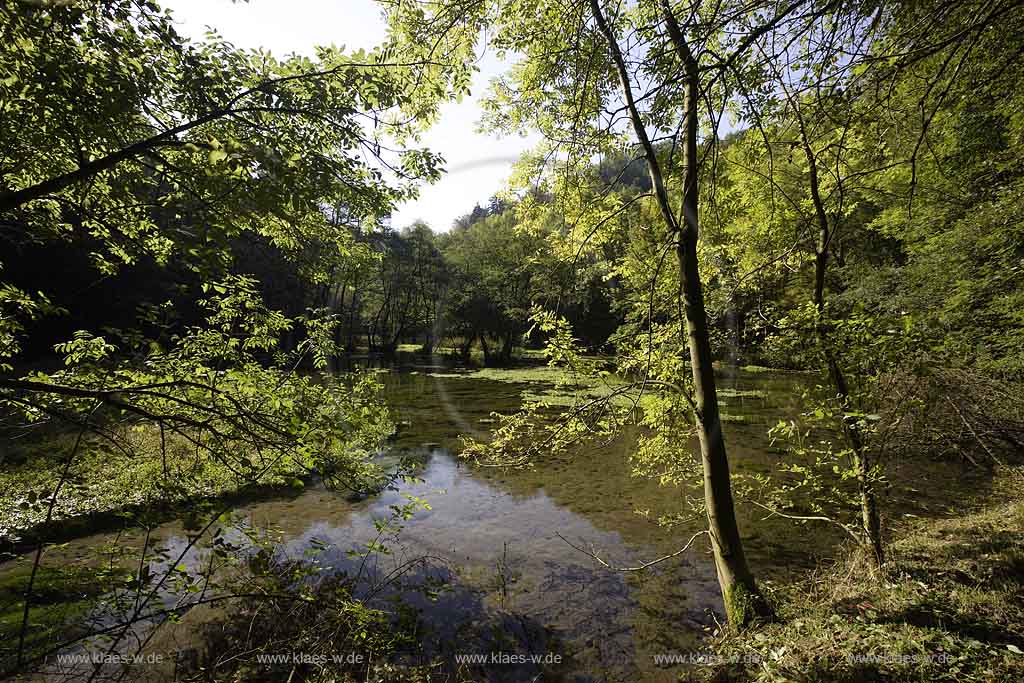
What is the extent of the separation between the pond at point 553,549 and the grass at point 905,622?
988mm

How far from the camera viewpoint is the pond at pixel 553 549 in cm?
546

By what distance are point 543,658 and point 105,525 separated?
836cm

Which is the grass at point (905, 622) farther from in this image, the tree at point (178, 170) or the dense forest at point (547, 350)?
the tree at point (178, 170)

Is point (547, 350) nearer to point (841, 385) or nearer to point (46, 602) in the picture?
point (841, 385)

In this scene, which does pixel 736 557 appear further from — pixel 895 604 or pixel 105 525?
pixel 105 525

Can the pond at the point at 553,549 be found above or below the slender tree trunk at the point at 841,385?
below

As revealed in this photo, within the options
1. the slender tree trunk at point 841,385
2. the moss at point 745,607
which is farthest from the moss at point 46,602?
the slender tree trunk at point 841,385

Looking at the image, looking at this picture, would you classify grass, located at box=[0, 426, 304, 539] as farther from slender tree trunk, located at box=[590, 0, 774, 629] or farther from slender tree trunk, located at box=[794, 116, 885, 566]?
slender tree trunk, located at box=[794, 116, 885, 566]

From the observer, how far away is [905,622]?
13.1 feet

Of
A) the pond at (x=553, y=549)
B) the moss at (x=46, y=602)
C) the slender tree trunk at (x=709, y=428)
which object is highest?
the slender tree trunk at (x=709, y=428)

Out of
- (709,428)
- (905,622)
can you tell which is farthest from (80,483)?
(905,622)

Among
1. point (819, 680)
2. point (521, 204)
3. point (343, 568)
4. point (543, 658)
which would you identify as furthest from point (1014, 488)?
point (343, 568)

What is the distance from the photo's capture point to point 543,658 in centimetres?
520

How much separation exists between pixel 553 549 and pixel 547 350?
468cm
